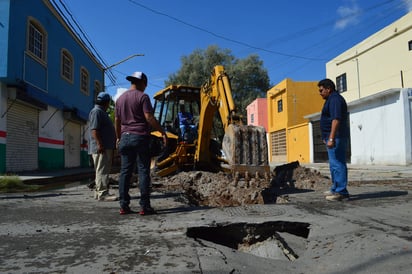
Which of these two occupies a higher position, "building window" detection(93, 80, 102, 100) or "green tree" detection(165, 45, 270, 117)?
"green tree" detection(165, 45, 270, 117)

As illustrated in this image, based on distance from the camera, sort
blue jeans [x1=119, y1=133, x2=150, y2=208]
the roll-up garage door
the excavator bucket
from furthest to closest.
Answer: the roll-up garage door, the excavator bucket, blue jeans [x1=119, y1=133, x2=150, y2=208]

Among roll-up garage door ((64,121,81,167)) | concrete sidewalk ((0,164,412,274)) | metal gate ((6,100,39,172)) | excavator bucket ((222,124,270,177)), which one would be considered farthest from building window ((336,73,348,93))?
concrete sidewalk ((0,164,412,274))

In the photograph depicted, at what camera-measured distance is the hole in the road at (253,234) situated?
3471mm

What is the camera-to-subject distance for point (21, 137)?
13.3 meters

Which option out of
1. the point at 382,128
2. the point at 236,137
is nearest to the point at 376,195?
the point at 236,137

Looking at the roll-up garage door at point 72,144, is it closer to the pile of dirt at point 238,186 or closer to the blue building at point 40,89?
the blue building at point 40,89

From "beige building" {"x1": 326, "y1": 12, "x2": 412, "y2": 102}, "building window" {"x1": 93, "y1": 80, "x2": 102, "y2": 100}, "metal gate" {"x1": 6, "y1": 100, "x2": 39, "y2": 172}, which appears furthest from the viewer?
"building window" {"x1": 93, "y1": 80, "x2": 102, "y2": 100}

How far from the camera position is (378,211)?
431 centimetres

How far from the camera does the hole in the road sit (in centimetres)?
347

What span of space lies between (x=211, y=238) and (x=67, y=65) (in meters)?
17.6

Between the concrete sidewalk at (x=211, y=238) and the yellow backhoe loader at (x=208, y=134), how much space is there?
160 cm

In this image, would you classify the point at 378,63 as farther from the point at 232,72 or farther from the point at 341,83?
the point at 232,72

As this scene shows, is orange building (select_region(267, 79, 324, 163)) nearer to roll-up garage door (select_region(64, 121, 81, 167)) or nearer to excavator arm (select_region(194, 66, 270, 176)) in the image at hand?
roll-up garage door (select_region(64, 121, 81, 167))

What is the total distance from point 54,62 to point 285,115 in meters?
18.1
